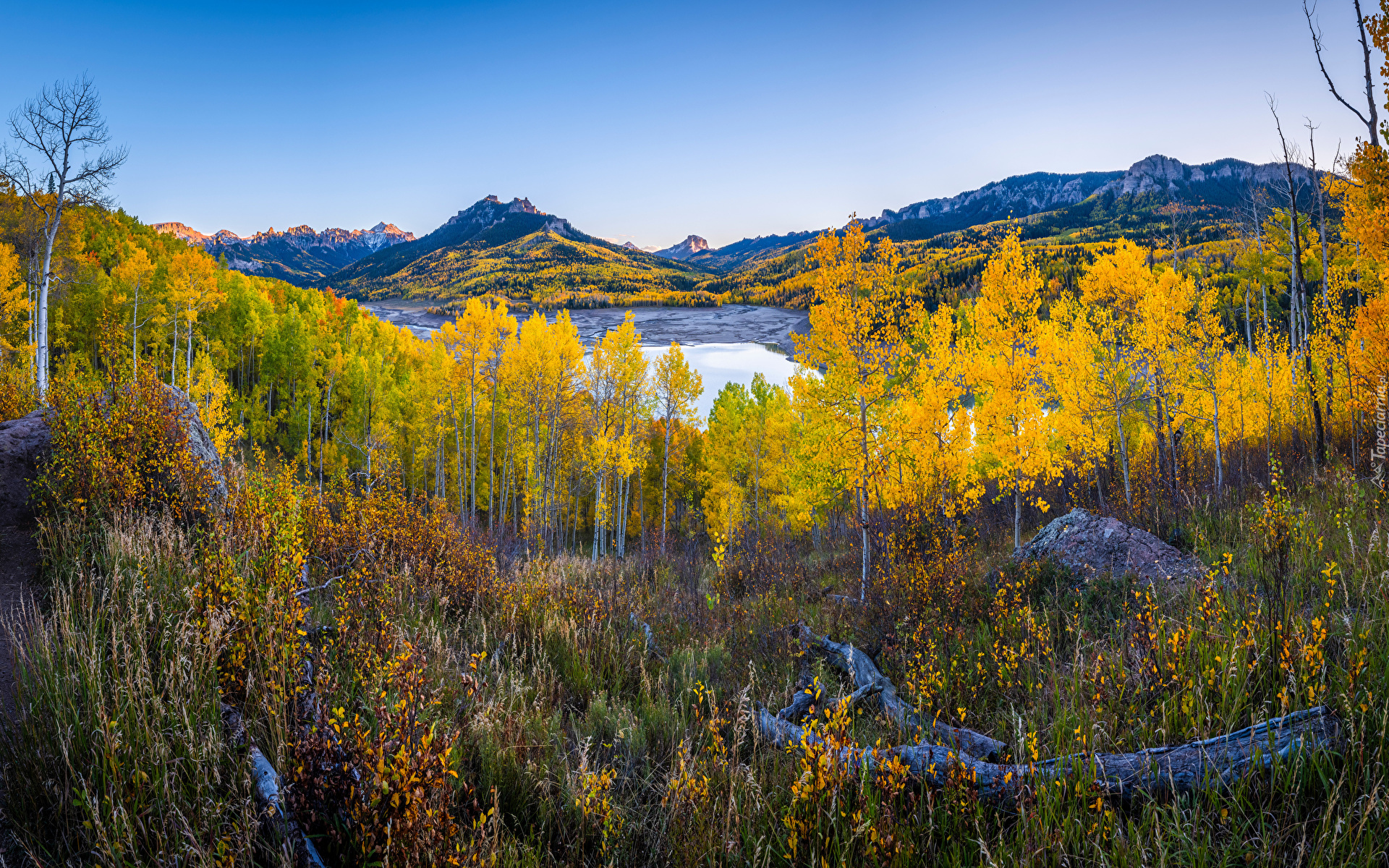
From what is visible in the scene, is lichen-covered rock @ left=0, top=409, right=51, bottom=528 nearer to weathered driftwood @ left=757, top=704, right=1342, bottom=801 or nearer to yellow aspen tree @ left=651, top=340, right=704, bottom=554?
weathered driftwood @ left=757, top=704, right=1342, bottom=801

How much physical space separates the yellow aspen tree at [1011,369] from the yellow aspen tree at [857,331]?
2.99 metres

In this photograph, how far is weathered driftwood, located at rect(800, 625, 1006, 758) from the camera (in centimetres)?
315

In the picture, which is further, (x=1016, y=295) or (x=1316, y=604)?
(x=1016, y=295)

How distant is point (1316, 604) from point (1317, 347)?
62.1ft

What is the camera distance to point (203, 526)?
5.03 metres

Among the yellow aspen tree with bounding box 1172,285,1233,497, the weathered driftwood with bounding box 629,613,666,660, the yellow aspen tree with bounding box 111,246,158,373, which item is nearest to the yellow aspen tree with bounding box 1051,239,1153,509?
the yellow aspen tree with bounding box 1172,285,1233,497

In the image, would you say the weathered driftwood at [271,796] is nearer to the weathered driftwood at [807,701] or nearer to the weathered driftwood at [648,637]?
the weathered driftwood at [807,701]

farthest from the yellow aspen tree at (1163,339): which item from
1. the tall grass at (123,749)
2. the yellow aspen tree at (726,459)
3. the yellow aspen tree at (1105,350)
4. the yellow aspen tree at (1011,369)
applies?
the tall grass at (123,749)

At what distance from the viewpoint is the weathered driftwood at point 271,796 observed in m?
2.08

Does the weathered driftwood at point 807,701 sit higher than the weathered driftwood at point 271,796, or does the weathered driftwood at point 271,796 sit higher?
the weathered driftwood at point 271,796

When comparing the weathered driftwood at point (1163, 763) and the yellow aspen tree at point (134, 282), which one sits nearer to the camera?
the weathered driftwood at point (1163, 763)

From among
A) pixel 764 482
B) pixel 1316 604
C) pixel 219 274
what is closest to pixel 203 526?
pixel 1316 604

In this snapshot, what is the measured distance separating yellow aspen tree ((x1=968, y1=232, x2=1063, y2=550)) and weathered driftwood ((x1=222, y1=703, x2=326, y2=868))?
490 inches

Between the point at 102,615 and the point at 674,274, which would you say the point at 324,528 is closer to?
the point at 102,615
